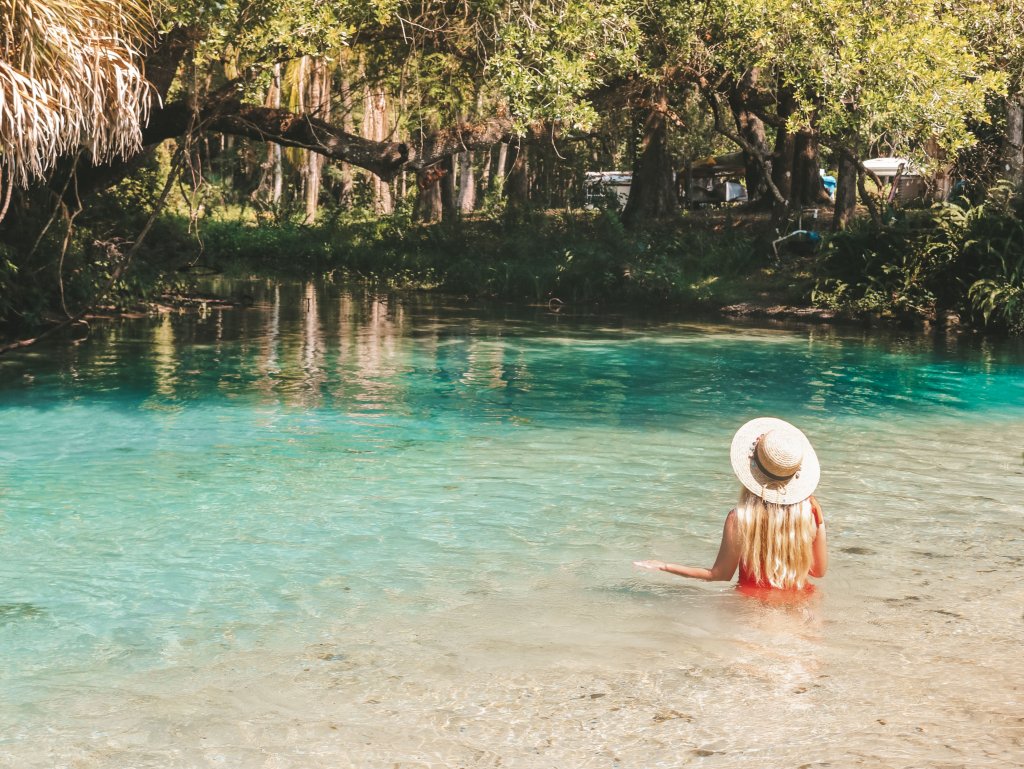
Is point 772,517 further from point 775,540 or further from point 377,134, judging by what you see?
point 377,134

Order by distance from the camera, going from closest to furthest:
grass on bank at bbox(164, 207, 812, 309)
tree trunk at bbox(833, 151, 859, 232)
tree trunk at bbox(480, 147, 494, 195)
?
tree trunk at bbox(833, 151, 859, 232) → grass on bank at bbox(164, 207, 812, 309) → tree trunk at bbox(480, 147, 494, 195)

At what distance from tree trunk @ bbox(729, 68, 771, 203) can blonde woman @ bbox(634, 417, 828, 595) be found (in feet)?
53.8

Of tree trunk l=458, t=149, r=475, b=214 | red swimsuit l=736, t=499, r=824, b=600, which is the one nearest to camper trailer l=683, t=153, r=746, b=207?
tree trunk l=458, t=149, r=475, b=214

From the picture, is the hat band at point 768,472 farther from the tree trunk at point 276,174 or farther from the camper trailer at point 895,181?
the tree trunk at point 276,174

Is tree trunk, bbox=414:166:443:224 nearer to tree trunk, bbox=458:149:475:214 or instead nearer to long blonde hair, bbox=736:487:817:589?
tree trunk, bbox=458:149:475:214

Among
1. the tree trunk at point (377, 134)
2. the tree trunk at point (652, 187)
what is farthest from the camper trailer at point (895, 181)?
the tree trunk at point (377, 134)

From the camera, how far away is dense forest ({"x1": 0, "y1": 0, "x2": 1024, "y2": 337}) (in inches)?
546

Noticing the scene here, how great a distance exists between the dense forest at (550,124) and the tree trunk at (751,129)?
12cm

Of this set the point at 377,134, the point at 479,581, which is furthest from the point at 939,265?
the point at 479,581

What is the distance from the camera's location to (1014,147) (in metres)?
24.2

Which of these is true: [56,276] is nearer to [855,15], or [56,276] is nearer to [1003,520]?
[855,15]

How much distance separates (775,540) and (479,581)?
6.87 ft

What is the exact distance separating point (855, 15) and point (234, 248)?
27087mm

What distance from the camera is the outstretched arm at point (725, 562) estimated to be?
6.10m
